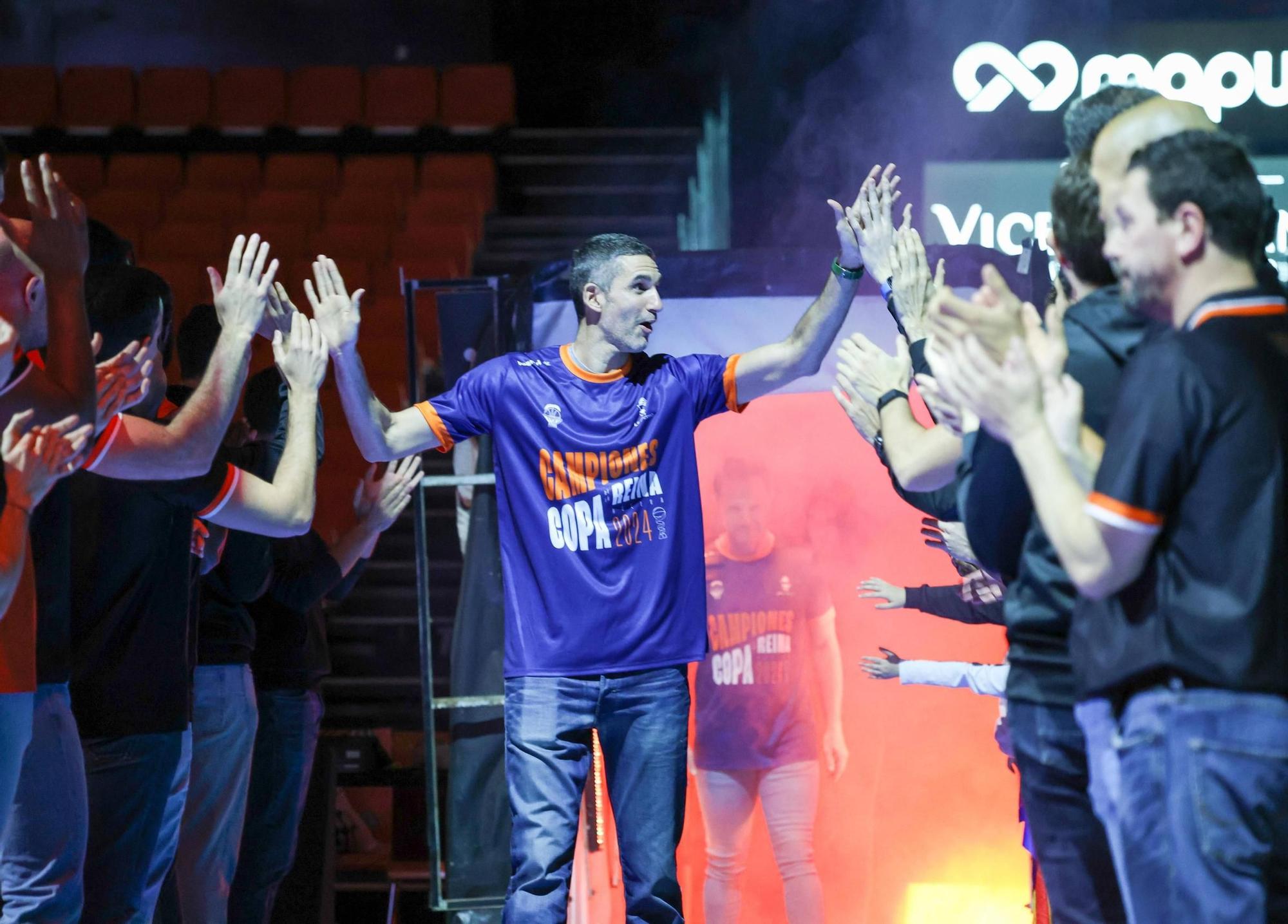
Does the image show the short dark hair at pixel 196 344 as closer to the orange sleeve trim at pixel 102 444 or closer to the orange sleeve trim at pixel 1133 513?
the orange sleeve trim at pixel 102 444

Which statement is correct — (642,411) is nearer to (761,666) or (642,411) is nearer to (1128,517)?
(761,666)

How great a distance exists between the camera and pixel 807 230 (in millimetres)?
7363

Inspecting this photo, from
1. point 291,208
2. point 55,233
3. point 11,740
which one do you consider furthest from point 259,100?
point 11,740

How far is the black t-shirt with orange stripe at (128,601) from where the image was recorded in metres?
2.86

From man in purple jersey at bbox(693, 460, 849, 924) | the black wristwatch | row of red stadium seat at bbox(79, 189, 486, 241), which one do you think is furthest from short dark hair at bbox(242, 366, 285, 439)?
row of red stadium seat at bbox(79, 189, 486, 241)

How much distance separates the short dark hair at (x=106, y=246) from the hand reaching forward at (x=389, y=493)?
38.1 inches

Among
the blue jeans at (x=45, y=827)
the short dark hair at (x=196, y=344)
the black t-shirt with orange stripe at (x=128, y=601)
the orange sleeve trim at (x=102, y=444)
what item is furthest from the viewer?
the short dark hair at (x=196, y=344)

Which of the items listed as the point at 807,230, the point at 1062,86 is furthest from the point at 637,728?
the point at 807,230

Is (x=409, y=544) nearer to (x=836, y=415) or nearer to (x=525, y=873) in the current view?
(x=836, y=415)

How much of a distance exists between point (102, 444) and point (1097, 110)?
78.8 inches

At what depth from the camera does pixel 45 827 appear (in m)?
2.51

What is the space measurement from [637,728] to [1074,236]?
1.71 meters

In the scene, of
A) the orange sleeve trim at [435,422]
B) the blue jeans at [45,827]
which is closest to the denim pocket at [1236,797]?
the blue jeans at [45,827]

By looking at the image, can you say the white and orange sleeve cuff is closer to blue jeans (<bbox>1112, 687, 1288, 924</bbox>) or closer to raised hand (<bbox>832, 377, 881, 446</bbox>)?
blue jeans (<bbox>1112, 687, 1288, 924</bbox>)
